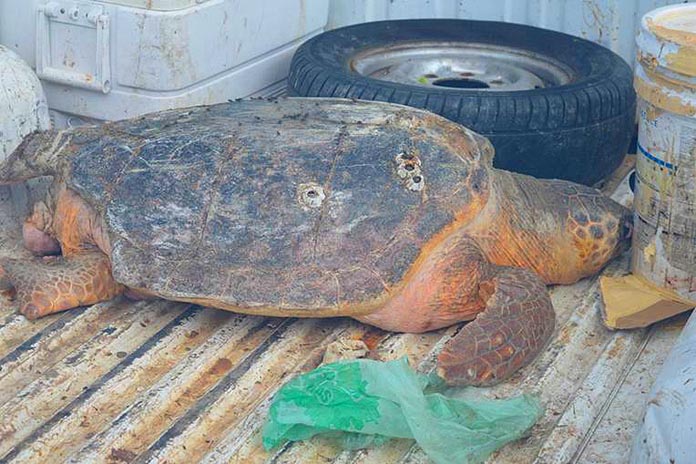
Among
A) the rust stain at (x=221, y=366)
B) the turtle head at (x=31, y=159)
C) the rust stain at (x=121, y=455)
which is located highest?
the turtle head at (x=31, y=159)

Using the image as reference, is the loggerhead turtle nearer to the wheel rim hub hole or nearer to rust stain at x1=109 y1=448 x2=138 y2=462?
rust stain at x1=109 y1=448 x2=138 y2=462

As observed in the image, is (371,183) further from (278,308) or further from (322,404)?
(322,404)

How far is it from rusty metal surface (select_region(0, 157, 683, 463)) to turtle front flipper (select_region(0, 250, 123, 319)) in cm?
4

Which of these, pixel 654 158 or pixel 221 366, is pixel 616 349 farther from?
pixel 221 366

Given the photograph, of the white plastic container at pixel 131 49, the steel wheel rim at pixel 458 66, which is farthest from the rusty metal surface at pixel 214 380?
the steel wheel rim at pixel 458 66

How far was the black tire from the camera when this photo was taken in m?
3.70

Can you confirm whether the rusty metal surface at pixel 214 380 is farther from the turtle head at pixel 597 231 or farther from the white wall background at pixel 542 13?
the white wall background at pixel 542 13

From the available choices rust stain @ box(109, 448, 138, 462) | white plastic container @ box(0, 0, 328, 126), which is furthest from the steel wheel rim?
rust stain @ box(109, 448, 138, 462)

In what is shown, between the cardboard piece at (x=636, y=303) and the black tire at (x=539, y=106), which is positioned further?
the black tire at (x=539, y=106)

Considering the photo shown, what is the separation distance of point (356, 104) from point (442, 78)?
104 centimetres

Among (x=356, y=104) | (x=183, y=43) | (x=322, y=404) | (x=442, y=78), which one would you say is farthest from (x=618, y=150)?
(x=322, y=404)

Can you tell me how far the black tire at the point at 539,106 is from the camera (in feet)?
12.1

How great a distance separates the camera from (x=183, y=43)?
378cm

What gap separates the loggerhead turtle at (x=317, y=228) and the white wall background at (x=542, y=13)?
4.14 feet
